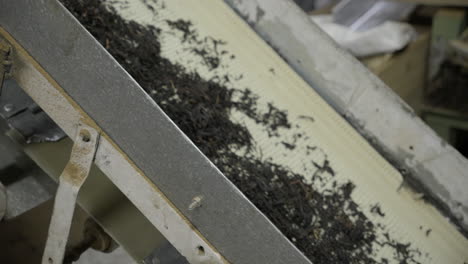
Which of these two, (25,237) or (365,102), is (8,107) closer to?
(25,237)

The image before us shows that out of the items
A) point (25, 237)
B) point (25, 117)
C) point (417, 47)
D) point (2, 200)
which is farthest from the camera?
point (417, 47)

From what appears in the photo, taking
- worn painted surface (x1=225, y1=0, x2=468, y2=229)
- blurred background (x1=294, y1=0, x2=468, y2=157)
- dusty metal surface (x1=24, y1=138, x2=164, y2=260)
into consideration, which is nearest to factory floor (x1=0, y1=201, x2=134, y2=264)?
dusty metal surface (x1=24, y1=138, x2=164, y2=260)

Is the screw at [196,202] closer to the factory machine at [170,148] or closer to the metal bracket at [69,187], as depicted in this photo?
the factory machine at [170,148]

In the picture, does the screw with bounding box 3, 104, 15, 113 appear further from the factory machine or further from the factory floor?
the factory floor

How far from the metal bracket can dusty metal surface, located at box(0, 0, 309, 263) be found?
0.02 m

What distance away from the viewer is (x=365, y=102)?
4.33 ft

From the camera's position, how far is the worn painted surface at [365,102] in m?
1.27

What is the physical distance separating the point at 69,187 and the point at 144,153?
0.52 feet

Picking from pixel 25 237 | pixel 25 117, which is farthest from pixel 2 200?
pixel 25 237

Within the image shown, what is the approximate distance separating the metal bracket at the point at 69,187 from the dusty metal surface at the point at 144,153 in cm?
2

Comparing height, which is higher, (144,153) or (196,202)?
(144,153)

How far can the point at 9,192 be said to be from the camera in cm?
119

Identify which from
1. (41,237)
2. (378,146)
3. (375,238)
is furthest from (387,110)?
(41,237)

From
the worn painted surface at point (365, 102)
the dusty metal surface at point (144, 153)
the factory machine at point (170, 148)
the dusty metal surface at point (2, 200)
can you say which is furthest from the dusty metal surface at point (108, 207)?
the worn painted surface at point (365, 102)
